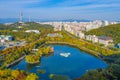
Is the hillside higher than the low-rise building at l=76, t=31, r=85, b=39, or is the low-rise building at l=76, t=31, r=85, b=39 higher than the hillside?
the hillside

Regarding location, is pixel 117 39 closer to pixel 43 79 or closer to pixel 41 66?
pixel 41 66

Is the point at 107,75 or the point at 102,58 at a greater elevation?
the point at 107,75

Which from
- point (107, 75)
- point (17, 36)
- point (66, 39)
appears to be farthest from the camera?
point (17, 36)

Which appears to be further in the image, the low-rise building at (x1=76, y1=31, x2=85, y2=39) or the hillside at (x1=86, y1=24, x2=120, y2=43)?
the low-rise building at (x1=76, y1=31, x2=85, y2=39)

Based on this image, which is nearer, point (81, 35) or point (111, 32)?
point (111, 32)

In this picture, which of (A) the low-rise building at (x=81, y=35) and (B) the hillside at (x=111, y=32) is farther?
(A) the low-rise building at (x=81, y=35)

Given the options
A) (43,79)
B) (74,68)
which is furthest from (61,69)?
(43,79)

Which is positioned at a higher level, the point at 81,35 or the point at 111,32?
the point at 111,32

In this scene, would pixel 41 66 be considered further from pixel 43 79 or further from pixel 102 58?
pixel 102 58

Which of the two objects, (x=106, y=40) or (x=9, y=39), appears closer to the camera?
(x=106, y=40)

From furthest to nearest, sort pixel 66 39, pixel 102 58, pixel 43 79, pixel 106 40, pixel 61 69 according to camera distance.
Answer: pixel 66 39 < pixel 106 40 < pixel 102 58 < pixel 61 69 < pixel 43 79

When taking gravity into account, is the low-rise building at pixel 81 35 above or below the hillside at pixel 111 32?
below
